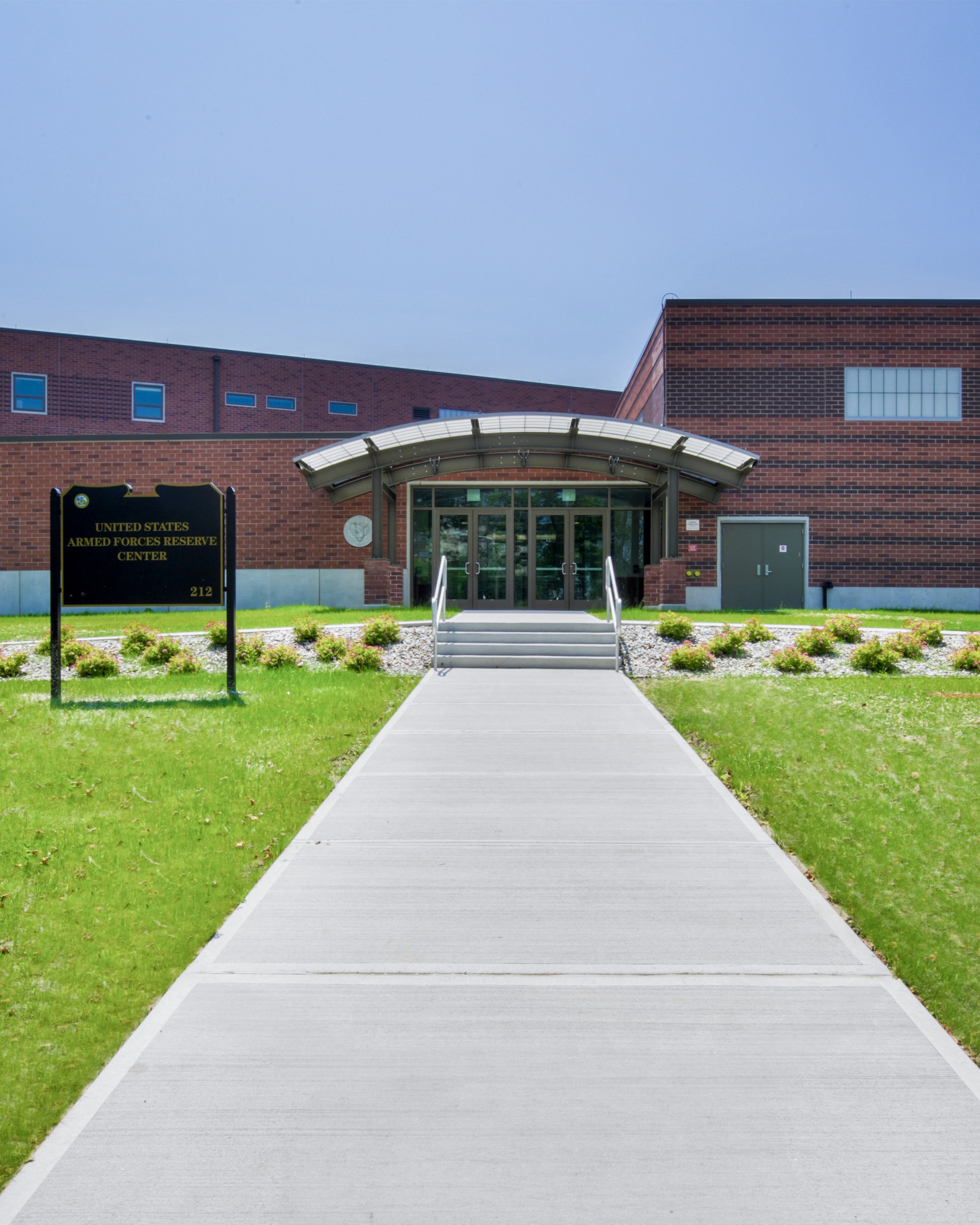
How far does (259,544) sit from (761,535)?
13.0 meters

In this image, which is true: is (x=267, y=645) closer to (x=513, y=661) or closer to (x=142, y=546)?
(x=142, y=546)

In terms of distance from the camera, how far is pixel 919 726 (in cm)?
822

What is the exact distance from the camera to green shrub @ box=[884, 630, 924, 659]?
12.9 m

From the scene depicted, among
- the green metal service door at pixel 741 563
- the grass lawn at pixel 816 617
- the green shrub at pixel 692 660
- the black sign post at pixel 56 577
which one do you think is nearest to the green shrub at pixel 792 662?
the green shrub at pixel 692 660

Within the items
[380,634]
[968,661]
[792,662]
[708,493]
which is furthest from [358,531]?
[968,661]

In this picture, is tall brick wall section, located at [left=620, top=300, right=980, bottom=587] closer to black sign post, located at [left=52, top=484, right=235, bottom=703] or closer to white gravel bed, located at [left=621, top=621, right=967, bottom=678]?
white gravel bed, located at [left=621, top=621, right=967, bottom=678]

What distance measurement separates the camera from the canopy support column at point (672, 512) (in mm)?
19891

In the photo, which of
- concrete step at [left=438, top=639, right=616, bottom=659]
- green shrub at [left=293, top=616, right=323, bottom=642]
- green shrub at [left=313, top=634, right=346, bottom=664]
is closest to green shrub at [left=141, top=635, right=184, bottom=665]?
green shrub at [left=293, top=616, right=323, bottom=642]

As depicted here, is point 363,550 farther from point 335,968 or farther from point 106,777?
point 335,968

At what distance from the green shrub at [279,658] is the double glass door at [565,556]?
1080 centimetres

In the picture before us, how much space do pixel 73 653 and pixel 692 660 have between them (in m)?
8.89

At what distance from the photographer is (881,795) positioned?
6.31 meters

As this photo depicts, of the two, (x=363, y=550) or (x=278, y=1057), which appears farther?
(x=363, y=550)

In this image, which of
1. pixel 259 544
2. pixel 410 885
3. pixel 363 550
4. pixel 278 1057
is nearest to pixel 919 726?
pixel 410 885
